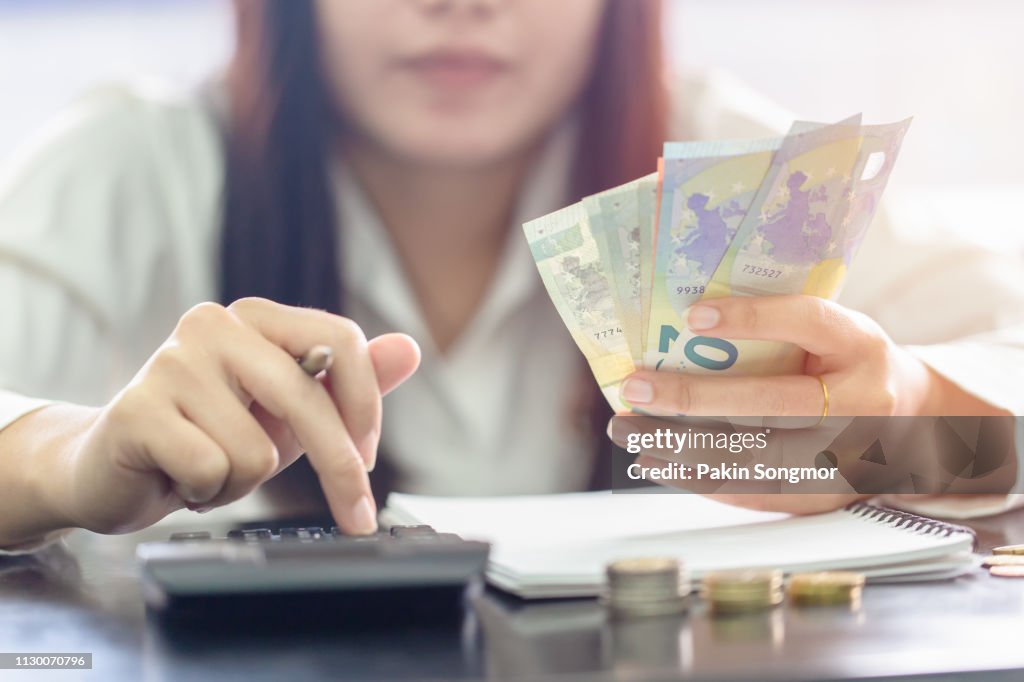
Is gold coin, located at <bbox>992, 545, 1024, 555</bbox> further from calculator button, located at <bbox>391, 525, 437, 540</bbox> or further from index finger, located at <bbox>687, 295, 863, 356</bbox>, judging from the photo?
calculator button, located at <bbox>391, 525, 437, 540</bbox>

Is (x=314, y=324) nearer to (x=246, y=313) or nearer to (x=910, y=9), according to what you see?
(x=246, y=313)

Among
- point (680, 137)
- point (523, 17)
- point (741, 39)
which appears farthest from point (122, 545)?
point (741, 39)

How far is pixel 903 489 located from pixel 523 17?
2.47 ft

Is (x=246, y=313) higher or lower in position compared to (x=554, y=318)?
lower

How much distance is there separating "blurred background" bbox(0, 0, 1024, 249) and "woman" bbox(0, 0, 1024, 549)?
0.59 m

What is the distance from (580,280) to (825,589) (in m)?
0.32

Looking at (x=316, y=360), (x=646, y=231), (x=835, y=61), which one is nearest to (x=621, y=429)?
(x=646, y=231)

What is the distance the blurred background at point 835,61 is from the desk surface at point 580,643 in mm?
1716

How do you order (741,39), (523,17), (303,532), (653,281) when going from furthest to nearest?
(741,39) < (523,17) < (653,281) < (303,532)

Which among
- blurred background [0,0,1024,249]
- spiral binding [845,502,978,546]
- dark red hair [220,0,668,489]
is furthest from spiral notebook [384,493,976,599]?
blurred background [0,0,1024,249]

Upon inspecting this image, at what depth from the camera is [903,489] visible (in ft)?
3.37

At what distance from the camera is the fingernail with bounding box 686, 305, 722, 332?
75cm

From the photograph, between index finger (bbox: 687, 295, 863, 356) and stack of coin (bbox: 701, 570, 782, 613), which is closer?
stack of coin (bbox: 701, 570, 782, 613)

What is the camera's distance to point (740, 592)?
0.53 meters
